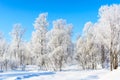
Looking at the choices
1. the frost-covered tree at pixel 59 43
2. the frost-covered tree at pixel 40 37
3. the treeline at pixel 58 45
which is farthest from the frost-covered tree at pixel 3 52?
the frost-covered tree at pixel 59 43

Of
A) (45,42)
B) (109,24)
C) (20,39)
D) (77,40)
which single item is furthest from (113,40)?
(20,39)

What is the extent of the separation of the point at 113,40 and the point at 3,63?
38.4 m

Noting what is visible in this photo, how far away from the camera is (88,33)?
189 ft

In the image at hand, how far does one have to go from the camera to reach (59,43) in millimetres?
51844

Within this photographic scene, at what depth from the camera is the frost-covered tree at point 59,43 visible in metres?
51.2

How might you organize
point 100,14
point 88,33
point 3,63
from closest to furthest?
1. point 100,14
2. point 88,33
3. point 3,63

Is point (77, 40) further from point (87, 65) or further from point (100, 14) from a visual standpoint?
point (100, 14)

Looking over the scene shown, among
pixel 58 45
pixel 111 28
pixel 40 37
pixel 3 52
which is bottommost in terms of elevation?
pixel 3 52

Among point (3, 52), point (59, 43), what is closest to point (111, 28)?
point (59, 43)

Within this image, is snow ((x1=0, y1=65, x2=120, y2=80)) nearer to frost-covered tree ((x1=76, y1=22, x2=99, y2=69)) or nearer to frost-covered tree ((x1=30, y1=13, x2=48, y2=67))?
frost-covered tree ((x1=30, y1=13, x2=48, y2=67))

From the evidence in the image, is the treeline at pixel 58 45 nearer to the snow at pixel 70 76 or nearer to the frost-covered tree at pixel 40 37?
the frost-covered tree at pixel 40 37

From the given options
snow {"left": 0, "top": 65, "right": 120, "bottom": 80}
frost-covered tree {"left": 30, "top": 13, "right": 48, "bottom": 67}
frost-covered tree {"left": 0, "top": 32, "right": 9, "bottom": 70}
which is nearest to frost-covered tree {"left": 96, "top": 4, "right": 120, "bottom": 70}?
snow {"left": 0, "top": 65, "right": 120, "bottom": 80}

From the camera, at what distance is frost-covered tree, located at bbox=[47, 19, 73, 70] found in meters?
51.2

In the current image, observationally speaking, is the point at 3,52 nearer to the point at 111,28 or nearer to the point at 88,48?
the point at 88,48
